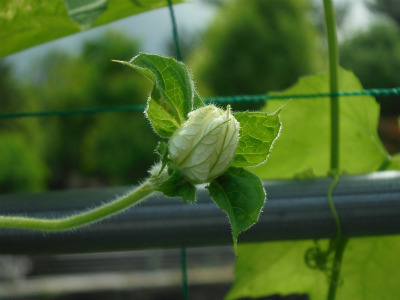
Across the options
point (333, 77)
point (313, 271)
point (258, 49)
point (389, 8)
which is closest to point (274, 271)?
point (313, 271)

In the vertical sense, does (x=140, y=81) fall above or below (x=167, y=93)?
below

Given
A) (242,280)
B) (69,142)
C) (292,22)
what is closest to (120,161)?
(69,142)

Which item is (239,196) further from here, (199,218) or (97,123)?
(97,123)

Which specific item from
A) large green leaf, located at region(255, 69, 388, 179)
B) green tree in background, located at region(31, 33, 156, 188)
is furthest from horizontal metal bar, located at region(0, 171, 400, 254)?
green tree in background, located at region(31, 33, 156, 188)

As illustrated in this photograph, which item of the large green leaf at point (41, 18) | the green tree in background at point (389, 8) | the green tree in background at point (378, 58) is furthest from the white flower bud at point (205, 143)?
the green tree in background at point (389, 8)

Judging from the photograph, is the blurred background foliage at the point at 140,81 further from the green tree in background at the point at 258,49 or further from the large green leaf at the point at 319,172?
the large green leaf at the point at 319,172

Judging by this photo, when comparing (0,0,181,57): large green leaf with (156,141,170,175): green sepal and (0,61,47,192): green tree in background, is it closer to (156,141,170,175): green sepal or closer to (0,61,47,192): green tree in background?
(156,141,170,175): green sepal

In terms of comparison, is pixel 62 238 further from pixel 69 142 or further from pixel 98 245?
pixel 69 142
